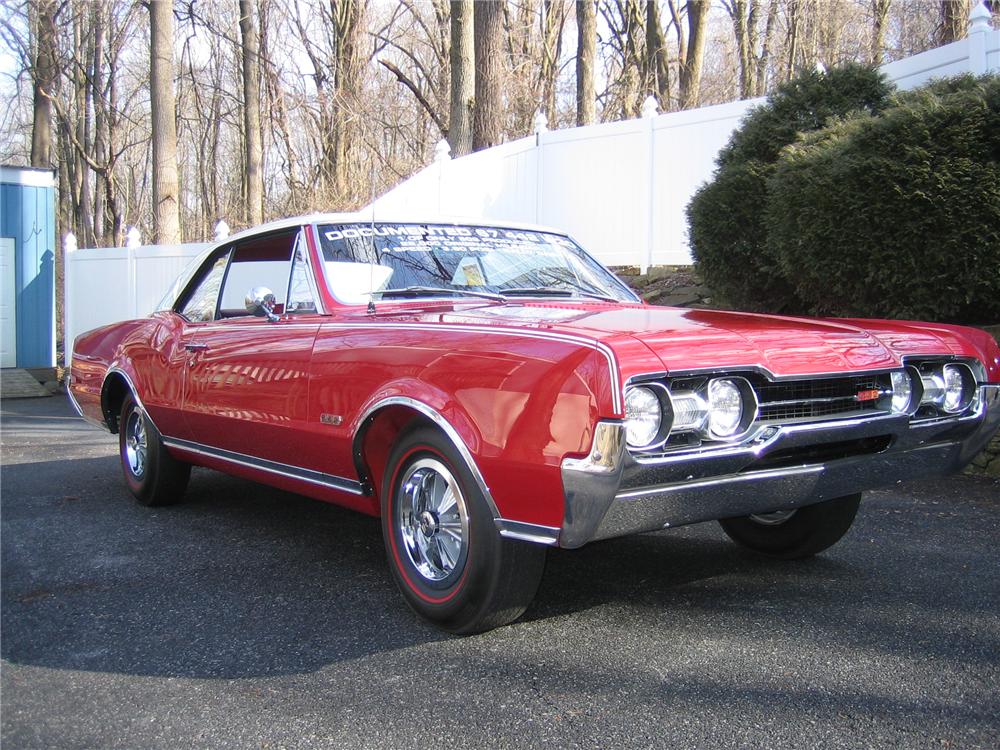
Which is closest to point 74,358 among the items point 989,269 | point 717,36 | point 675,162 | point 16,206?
point 989,269

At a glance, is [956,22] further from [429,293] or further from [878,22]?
[429,293]

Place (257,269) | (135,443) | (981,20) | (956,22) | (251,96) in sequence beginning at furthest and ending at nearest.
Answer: (251,96) → (956,22) → (981,20) → (135,443) → (257,269)

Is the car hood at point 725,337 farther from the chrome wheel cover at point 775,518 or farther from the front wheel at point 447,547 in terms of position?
the chrome wheel cover at point 775,518

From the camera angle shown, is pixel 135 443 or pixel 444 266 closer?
pixel 444 266

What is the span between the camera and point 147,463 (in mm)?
5609

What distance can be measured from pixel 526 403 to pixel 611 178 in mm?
9308

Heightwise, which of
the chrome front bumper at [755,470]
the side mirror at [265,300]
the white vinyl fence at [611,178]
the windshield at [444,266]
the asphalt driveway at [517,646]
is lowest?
the asphalt driveway at [517,646]

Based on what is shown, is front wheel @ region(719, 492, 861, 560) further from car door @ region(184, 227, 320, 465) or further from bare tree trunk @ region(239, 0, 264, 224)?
bare tree trunk @ region(239, 0, 264, 224)

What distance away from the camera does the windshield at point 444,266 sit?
14.3 ft

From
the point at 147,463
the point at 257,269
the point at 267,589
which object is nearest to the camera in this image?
the point at 267,589

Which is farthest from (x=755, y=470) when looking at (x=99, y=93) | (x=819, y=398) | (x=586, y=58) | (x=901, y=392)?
(x=99, y=93)

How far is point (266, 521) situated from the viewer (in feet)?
17.5

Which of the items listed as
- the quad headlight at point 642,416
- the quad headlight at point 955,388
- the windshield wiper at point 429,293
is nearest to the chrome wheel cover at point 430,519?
the quad headlight at point 642,416

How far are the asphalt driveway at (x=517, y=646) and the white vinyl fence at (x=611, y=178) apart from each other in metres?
5.97
